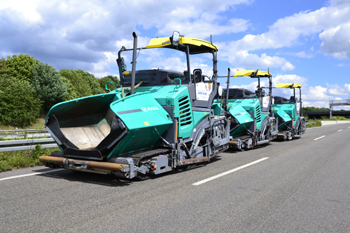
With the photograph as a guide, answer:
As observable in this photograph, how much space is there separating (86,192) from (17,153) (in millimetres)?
3407

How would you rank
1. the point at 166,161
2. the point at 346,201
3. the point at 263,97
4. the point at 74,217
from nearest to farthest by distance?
the point at 74,217 < the point at 346,201 < the point at 166,161 < the point at 263,97

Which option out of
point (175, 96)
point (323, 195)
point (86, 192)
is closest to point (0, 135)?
point (86, 192)

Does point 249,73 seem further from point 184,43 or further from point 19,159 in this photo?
point 19,159

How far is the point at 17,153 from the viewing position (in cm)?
729

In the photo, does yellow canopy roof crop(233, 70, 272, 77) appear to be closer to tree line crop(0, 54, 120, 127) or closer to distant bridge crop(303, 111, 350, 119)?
tree line crop(0, 54, 120, 127)

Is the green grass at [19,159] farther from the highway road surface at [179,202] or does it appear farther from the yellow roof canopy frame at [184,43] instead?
the yellow roof canopy frame at [184,43]

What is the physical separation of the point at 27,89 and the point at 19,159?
3600 centimetres

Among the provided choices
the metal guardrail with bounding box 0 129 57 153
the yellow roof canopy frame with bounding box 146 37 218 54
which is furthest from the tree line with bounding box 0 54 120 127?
the yellow roof canopy frame with bounding box 146 37 218 54

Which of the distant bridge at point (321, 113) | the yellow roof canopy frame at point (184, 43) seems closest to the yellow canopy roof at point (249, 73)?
the yellow roof canopy frame at point (184, 43)

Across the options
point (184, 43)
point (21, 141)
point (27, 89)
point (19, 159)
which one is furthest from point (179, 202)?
point (27, 89)

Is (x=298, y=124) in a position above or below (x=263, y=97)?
below

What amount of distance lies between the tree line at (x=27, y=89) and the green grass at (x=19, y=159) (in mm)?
32236

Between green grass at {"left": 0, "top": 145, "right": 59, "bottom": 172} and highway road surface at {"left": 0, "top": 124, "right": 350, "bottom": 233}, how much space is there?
0.35m

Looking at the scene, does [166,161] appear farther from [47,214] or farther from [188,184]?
[47,214]
